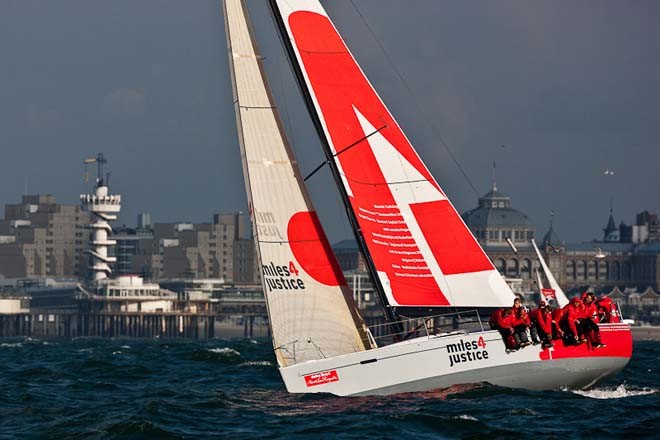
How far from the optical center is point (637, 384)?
31266 millimetres

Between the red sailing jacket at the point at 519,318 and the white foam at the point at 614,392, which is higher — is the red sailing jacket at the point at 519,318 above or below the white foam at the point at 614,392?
above

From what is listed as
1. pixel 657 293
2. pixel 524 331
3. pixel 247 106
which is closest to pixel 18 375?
pixel 247 106

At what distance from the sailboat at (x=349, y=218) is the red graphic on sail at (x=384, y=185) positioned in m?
0.02

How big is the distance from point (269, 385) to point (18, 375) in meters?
8.87

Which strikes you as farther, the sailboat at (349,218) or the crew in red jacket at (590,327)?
the sailboat at (349,218)

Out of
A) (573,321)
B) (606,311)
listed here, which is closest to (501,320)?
(573,321)

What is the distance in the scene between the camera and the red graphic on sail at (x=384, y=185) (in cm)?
2628

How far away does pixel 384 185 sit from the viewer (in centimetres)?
2645

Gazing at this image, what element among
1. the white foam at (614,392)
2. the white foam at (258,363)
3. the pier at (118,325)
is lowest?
the white foam at (614,392)

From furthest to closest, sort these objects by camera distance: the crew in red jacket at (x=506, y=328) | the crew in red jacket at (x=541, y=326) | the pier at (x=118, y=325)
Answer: the pier at (x=118, y=325)
the crew in red jacket at (x=541, y=326)
the crew in red jacket at (x=506, y=328)

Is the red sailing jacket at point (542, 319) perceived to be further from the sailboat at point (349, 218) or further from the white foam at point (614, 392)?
the white foam at point (614, 392)

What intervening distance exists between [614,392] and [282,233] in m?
6.32

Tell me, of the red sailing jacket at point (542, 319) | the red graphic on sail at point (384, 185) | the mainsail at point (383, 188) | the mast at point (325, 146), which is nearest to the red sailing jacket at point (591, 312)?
the red sailing jacket at point (542, 319)

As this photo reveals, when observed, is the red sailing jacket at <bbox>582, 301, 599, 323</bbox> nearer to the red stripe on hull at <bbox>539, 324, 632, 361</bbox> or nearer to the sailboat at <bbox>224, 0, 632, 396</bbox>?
the red stripe on hull at <bbox>539, 324, 632, 361</bbox>
